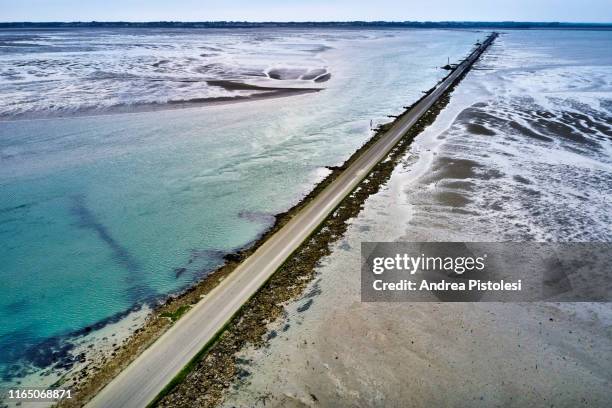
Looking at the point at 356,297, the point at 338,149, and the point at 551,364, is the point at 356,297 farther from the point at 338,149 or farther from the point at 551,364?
the point at 338,149

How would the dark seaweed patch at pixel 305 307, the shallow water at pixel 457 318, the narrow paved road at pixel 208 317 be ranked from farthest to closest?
the dark seaweed patch at pixel 305 307, the shallow water at pixel 457 318, the narrow paved road at pixel 208 317

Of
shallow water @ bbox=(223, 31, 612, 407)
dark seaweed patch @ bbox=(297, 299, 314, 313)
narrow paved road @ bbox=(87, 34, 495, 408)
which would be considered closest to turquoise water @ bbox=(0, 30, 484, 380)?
narrow paved road @ bbox=(87, 34, 495, 408)

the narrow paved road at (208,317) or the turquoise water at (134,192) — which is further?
the turquoise water at (134,192)

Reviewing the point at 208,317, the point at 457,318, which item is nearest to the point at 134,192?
the point at 208,317

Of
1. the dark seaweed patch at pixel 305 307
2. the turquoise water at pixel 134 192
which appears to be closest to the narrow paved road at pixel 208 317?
the turquoise water at pixel 134 192

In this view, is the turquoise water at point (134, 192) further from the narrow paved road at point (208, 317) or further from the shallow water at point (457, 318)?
the shallow water at point (457, 318)
